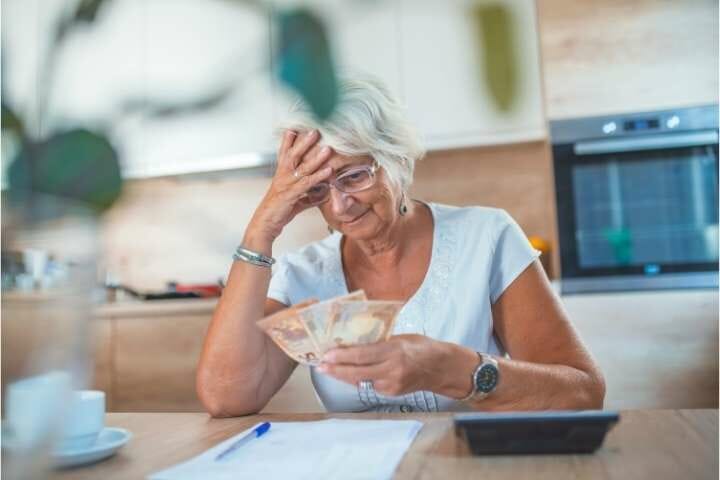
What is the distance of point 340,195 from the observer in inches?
44.9

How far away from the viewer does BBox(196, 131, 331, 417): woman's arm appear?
102cm

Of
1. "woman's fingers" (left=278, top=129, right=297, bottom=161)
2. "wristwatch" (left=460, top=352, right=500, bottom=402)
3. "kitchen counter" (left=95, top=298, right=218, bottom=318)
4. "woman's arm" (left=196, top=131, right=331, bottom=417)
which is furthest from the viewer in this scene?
"kitchen counter" (left=95, top=298, right=218, bottom=318)

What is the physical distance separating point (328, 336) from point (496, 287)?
0.60 meters

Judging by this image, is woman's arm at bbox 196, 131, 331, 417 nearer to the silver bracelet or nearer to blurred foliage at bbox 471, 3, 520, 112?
the silver bracelet

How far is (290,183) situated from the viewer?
1.06 meters

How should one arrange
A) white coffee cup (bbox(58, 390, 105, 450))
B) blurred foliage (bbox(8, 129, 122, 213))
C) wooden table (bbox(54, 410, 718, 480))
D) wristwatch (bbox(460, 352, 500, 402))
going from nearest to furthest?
blurred foliage (bbox(8, 129, 122, 213)) < wooden table (bbox(54, 410, 718, 480)) < white coffee cup (bbox(58, 390, 105, 450)) < wristwatch (bbox(460, 352, 500, 402))

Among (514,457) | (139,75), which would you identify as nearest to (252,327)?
(514,457)

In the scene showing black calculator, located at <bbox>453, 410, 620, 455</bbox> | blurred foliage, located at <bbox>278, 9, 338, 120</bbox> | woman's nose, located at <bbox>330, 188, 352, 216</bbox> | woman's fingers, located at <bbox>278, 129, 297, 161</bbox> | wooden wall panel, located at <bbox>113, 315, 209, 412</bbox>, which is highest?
woman's fingers, located at <bbox>278, 129, 297, 161</bbox>

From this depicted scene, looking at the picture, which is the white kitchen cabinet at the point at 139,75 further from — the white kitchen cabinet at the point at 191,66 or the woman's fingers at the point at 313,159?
the woman's fingers at the point at 313,159

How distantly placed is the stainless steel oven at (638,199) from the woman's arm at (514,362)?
111cm

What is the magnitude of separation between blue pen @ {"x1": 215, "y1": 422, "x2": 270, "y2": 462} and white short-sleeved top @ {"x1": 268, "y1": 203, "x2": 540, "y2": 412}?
1.07 feet

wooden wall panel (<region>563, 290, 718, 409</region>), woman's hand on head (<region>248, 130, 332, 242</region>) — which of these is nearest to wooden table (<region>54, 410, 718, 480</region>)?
woman's hand on head (<region>248, 130, 332, 242</region>)

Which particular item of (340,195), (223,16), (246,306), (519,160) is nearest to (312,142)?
(340,195)

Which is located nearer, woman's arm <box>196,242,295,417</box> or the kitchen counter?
woman's arm <box>196,242,295,417</box>
